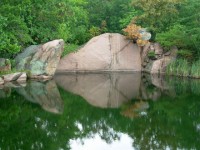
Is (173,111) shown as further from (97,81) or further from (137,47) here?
(137,47)

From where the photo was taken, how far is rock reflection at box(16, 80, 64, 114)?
1417 centimetres

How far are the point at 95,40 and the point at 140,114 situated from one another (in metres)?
14.3

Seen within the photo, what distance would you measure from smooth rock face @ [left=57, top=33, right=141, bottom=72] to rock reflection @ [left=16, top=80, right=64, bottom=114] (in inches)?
205

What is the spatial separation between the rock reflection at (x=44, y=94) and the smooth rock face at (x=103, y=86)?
859mm

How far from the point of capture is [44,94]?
16.7 meters

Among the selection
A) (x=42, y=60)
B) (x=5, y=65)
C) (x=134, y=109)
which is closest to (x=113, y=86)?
(x=42, y=60)

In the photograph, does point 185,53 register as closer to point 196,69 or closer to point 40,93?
point 196,69

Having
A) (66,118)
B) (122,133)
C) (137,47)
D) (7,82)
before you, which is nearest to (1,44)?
(7,82)

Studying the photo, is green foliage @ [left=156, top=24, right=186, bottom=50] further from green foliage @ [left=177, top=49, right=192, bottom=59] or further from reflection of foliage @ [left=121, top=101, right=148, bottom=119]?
reflection of foliage @ [left=121, top=101, right=148, bottom=119]

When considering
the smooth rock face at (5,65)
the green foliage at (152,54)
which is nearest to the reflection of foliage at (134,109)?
the smooth rock face at (5,65)

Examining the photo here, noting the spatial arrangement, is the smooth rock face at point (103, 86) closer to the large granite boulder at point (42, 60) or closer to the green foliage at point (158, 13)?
the large granite boulder at point (42, 60)

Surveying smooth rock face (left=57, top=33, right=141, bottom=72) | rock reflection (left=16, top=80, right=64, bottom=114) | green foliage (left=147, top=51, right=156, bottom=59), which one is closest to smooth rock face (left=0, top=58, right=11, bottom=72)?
rock reflection (left=16, top=80, right=64, bottom=114)

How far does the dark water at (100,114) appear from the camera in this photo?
9.71 m

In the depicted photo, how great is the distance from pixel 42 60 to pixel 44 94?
580 cm
